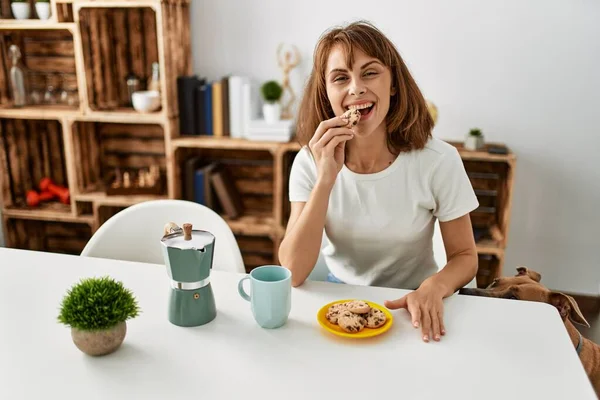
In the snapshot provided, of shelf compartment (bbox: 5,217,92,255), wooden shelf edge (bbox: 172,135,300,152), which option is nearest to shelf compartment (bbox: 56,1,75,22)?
wooden shelf edge (bbox: 172,135,300,152)

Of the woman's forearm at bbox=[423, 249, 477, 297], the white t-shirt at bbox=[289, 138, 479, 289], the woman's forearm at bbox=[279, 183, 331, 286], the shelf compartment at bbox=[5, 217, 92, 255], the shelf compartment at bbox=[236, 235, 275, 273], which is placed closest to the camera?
the woman's forearm at bbox=[423, 249, 477, 297]

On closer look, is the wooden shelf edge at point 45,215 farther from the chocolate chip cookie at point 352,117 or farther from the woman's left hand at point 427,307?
the woman's left hand at point 427,307

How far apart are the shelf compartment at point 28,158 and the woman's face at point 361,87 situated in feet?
6.25

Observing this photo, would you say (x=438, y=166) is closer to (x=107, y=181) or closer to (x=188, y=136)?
(x=188, y=136)

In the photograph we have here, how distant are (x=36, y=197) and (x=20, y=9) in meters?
0.93

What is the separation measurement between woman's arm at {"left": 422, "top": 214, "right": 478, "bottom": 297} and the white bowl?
163 centimetres

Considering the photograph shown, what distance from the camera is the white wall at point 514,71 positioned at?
238 centimetres

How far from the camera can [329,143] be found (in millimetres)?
1338

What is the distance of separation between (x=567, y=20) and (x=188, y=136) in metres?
1.76

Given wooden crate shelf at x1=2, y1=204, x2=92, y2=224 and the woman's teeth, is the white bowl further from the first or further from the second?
the woman's teeth

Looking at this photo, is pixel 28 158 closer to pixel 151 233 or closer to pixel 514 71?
pixel 151 233

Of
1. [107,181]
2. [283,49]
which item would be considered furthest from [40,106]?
[283,49]

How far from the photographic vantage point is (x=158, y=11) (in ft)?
7.84

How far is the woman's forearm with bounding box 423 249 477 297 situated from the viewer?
121 centimetres
